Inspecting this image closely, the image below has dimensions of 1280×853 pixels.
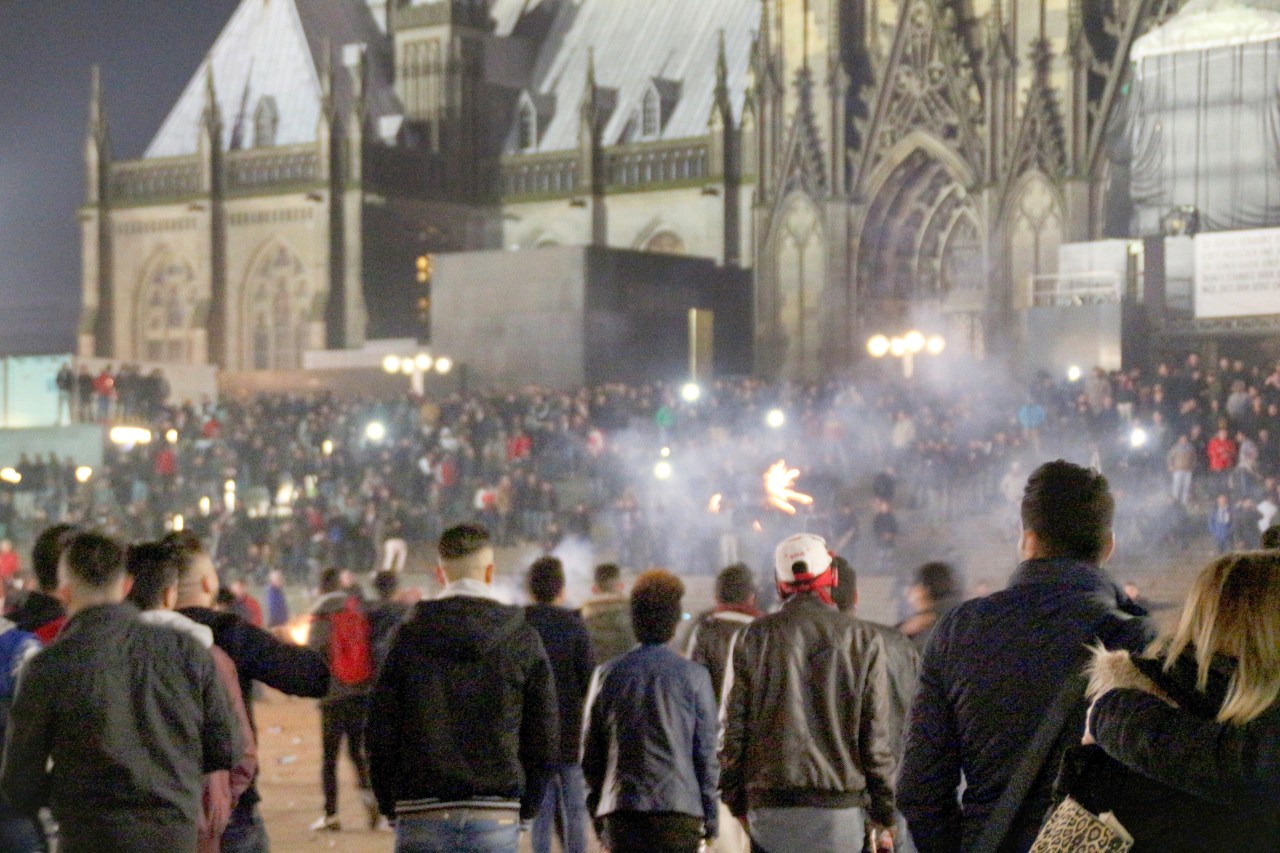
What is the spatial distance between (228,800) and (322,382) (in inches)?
1567

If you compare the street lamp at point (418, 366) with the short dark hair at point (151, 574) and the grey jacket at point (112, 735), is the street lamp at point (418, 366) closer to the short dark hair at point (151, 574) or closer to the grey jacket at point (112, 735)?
the short dark hair at point (151, 574)

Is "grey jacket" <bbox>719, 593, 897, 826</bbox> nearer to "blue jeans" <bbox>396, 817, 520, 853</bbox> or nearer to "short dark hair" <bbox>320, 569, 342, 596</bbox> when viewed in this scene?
"blue jeans" <bbox>396, 817, 520, 853</bbox>

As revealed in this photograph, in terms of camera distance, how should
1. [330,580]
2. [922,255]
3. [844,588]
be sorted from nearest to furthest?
1. [844,588]
2. [330,580]
3. [922,255]

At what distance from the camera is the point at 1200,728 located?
3.34 meters

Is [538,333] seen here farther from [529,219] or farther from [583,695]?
[583,695]

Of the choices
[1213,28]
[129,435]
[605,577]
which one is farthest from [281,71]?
[605,577]

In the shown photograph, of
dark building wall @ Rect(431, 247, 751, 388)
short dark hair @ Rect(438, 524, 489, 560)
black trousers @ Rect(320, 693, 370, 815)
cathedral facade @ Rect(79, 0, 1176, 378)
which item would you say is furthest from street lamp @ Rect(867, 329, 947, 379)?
short dark hair @ Rect(438, 524, 489, 560)

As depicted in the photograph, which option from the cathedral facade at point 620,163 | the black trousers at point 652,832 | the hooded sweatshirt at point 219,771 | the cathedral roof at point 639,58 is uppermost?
the cathedral roof at point 639,58

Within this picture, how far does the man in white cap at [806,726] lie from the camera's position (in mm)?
6105

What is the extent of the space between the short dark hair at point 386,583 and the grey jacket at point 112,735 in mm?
6487

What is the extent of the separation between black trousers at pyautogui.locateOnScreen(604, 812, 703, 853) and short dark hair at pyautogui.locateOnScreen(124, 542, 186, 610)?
168 centimetres

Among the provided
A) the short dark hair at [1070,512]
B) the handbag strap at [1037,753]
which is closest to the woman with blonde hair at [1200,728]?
the handbag strap at [1037,753]

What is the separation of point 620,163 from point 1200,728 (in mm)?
48623

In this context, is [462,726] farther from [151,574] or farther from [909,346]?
[909,346]
